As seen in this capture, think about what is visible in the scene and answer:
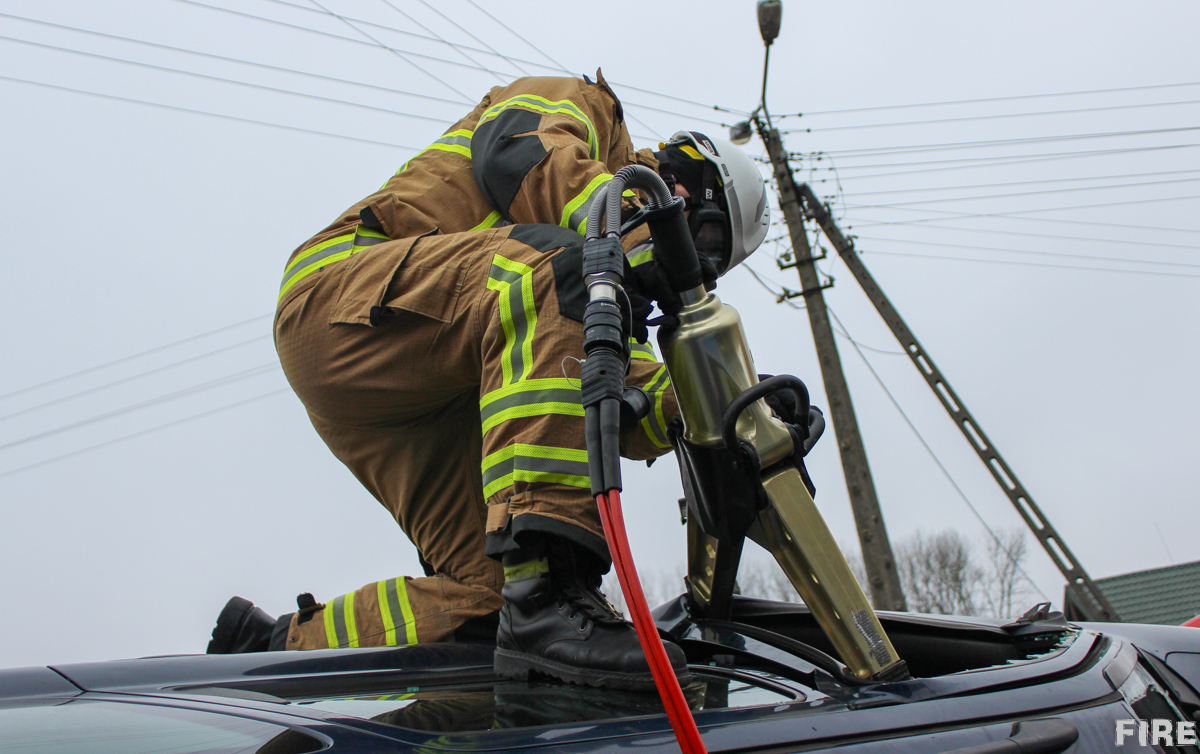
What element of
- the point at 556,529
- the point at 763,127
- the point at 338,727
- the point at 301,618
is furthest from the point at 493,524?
the point at 763,127

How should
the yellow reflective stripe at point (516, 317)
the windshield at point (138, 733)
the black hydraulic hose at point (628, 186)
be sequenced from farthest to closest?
the yellow reflective stripe at point (516, 317)
the black hydraulic hose at point (628, 186)
the windshield at point (138, 733)

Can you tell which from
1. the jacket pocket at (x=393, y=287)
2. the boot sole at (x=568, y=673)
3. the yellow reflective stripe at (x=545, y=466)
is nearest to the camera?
the boot sole at (x=568, y=673)

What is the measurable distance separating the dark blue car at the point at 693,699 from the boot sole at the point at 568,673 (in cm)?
2

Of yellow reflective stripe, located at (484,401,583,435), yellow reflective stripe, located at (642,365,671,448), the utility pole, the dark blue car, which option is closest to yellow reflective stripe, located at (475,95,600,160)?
yellow reflective stripe, located at (642,365,671,448)

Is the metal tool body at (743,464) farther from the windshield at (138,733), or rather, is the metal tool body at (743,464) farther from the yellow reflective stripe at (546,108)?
the yellow reflective stripe at (546,108)

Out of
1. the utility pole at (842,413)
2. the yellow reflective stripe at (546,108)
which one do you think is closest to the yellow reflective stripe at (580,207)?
the yellow reflective stripe at (546,108)

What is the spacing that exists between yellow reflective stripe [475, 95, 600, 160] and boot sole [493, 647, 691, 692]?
4.09 feet

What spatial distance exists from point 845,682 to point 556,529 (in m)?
0.51

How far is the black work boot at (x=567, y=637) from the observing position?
1.26 meters

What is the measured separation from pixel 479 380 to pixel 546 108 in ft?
2.41

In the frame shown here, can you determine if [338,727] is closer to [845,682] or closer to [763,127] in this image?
[845,682]

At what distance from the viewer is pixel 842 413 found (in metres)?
10.4

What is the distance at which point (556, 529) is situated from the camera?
1404mm

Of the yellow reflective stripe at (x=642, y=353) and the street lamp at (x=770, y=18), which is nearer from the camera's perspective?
the yellow reflective stripe at (x=642, y=353)
